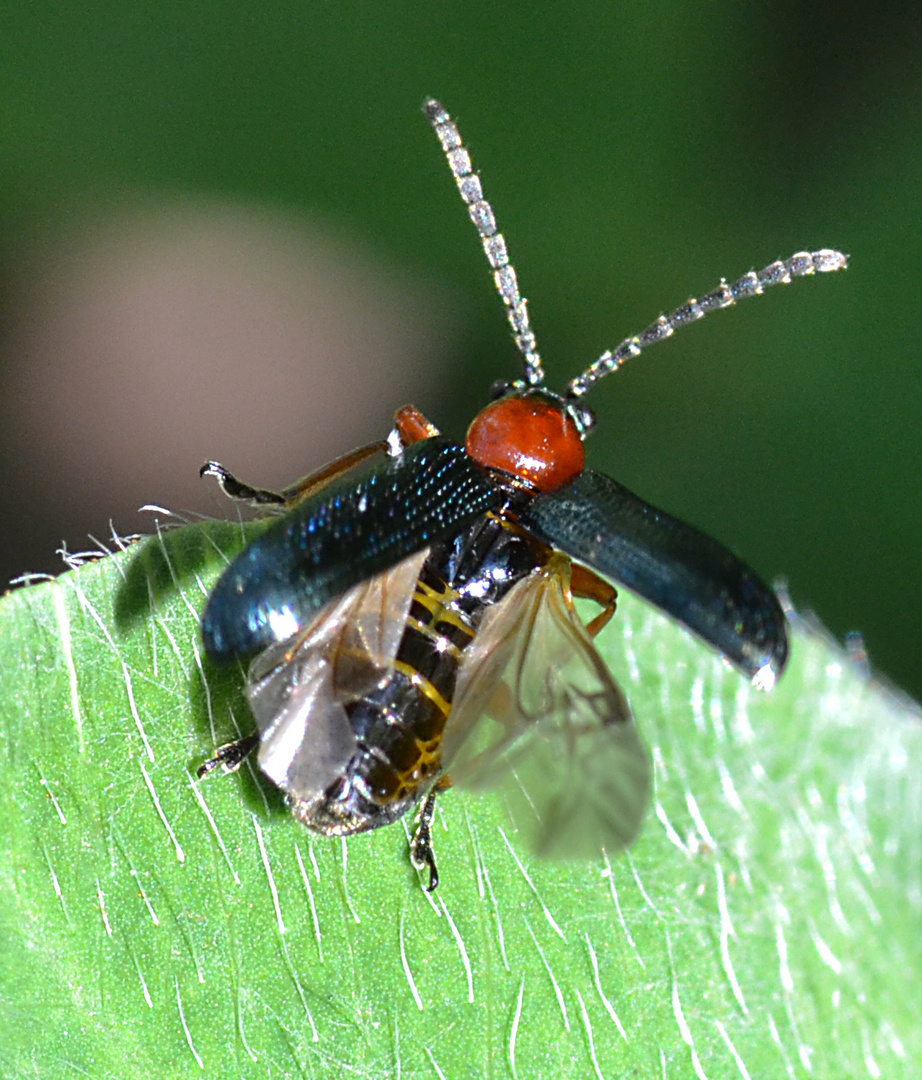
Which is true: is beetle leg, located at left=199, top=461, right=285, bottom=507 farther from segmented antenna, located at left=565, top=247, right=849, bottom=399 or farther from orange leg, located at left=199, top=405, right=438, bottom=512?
segmented antenna, located at left=565, top=247, right=849, bottom=399

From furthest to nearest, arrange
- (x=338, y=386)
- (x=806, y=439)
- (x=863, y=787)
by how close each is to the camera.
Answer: (x=338, y=386), (x=806, y=439), (x=863, y=787)

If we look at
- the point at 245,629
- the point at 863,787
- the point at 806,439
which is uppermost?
the point at 245,629

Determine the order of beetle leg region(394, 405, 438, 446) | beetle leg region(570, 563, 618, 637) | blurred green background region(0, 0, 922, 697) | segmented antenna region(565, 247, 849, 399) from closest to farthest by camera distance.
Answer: beetle leg region(570, 563, 618, 637)
beetle leg region(394, 405, 438, 446)
segmented antenna region(565, 247, 849, 399)
blurred green background region(0, 0, 922, 697)

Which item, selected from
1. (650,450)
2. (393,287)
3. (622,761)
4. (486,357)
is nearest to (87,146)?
(393,287)

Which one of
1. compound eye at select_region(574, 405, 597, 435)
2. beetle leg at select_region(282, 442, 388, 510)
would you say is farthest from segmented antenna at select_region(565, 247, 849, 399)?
beetle leg at select_region(282, 442, 388, 510)

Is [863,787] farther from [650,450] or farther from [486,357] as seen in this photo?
[486,357]

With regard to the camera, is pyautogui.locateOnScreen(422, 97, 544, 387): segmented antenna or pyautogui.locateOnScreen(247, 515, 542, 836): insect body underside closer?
pyautogui.locateOnScreen(247, 515, 542, 836): insect body underside

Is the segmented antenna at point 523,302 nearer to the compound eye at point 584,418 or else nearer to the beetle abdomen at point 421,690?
the compound eye at point 584,418
